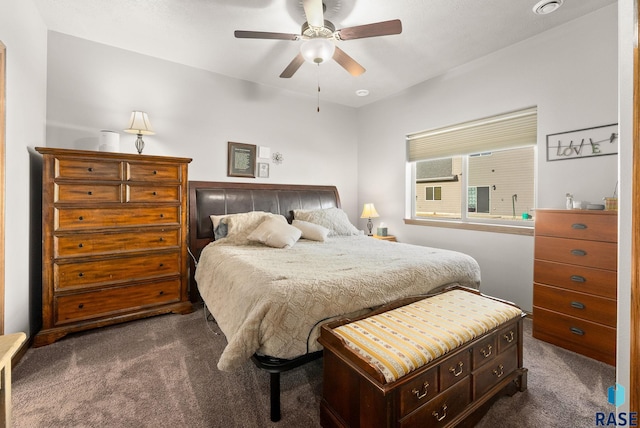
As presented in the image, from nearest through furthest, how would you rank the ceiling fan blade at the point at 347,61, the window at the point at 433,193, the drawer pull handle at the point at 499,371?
the drawer pull handle at the point at 499,371 < the ceiling fan blade at the point at 347,61 < the window at the point at 433,193

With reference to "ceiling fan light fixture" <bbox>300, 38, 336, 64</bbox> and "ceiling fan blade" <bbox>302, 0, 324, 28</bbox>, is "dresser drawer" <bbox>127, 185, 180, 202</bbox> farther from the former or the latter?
"ceiling fan blade" <bbox>302, 0, 324, 28</bbox>

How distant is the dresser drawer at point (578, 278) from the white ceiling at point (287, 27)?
2.14 m

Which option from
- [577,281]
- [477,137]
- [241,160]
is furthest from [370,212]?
[577,281]

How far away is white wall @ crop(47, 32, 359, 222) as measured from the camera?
9.19ft

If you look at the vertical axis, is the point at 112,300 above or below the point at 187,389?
above

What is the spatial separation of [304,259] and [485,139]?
102 inches

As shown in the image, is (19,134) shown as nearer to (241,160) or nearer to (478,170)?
(241,160)

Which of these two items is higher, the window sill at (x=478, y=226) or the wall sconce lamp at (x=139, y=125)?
the wall sconce lamp at (x=139, y=125)

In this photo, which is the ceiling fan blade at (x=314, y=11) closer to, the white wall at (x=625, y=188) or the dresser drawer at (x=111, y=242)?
the white wall at (x=625, y=188)

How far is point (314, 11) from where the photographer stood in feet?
6.48

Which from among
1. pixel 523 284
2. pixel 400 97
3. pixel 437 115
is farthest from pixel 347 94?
pixel 523 284

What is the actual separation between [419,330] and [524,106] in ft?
8.85

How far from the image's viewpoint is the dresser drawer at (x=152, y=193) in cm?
261

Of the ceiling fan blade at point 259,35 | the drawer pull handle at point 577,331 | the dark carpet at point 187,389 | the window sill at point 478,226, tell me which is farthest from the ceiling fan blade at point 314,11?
the drawer pull handle at point 577,331
